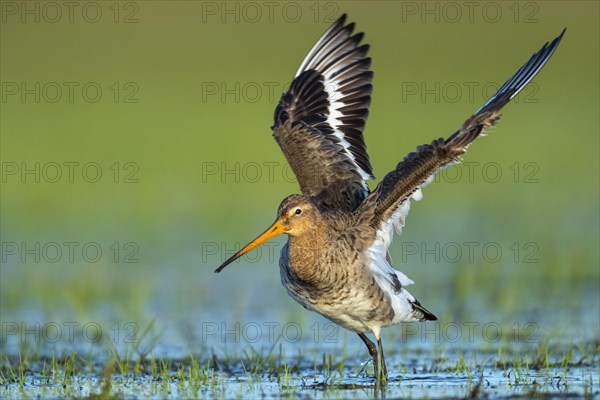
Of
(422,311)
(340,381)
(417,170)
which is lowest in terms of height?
(340,381)

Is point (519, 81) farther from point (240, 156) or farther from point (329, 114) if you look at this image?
point (240, 156)

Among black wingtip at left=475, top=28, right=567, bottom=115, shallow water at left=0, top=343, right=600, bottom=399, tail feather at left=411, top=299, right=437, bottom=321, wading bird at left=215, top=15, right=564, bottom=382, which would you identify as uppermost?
black wingtip at left=475, top=28, right=567, bottom=115

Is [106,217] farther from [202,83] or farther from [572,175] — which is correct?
[202,83]

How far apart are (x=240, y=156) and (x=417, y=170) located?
10.8m

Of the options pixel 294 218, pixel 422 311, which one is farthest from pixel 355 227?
pixel 422 311

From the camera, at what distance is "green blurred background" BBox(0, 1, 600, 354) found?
39.5ft

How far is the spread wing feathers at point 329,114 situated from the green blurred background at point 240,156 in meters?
1.72

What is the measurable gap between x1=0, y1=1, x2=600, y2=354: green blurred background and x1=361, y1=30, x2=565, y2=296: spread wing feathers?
217cm

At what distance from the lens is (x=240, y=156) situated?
63.0 ft

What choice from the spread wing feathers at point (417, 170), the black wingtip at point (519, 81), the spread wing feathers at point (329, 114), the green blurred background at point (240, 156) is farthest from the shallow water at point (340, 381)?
the black wingtip at point (519, 81)

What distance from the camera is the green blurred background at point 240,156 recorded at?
1205cm

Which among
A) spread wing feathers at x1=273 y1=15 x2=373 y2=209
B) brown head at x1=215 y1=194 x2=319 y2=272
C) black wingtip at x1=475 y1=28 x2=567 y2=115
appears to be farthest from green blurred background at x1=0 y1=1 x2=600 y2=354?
black wingtip at x1=475 y1=28 x2=567 y2=115

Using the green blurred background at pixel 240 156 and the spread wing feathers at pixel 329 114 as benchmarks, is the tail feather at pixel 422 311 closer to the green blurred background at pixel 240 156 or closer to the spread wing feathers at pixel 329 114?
the spread wing feathers at pixel 329 114

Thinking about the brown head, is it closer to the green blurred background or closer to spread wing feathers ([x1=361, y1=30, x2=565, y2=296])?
spread wing feathers ([x1=361, y1=30, x2=565, y2=296])
